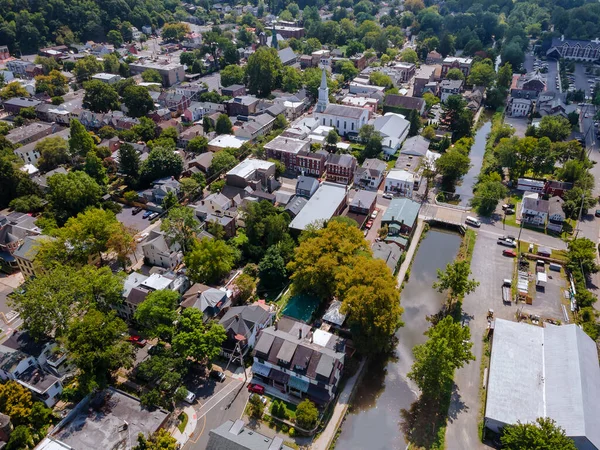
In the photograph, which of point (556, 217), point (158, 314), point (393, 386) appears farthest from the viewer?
point (556, 217)

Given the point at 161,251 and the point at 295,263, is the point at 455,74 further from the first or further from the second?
the point at 161,251

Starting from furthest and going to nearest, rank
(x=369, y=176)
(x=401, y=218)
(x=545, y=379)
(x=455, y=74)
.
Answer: (x=455, y=74)
(x=369, y=176)
(x=401, y=218)
(x=545, y=379)

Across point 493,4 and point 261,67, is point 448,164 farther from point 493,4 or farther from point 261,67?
point 493,4

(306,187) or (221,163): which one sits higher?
(221,163)

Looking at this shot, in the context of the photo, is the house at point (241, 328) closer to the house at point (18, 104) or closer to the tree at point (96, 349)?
the tree at point (96, 349)

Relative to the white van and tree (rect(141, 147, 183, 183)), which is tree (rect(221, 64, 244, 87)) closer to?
tree (rect(141, 147, 183, 183))

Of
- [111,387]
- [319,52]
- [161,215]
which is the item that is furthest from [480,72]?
[111,387]

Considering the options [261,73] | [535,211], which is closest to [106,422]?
[535,211]
